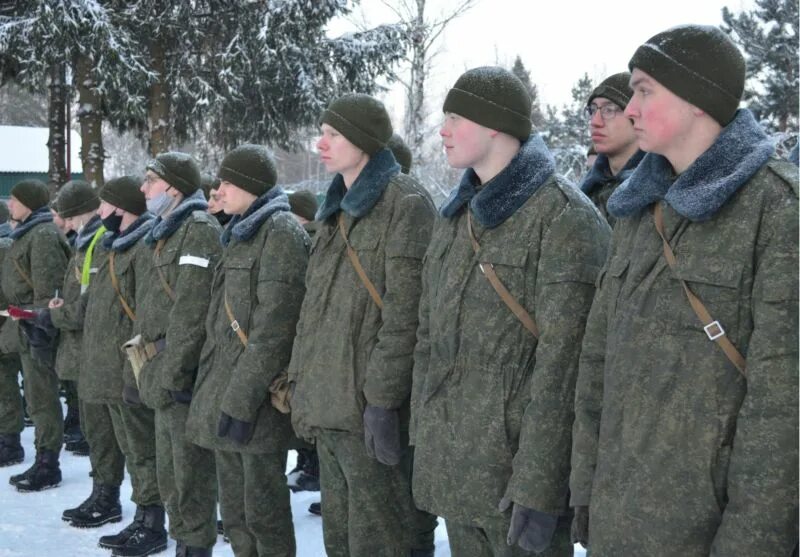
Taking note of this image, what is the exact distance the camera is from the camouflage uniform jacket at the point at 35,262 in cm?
702

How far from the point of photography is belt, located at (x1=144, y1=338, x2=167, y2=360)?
16.0 ft

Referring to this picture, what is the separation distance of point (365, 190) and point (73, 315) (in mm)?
3266

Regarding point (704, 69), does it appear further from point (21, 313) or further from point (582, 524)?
point (21, 313)

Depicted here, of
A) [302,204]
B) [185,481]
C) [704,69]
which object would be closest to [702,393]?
[704,69]

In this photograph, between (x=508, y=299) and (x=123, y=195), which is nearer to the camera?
(x=508, y=299)

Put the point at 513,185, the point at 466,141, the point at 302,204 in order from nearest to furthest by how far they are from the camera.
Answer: the point at 513,185, the point at 466,141, the point at 302,204

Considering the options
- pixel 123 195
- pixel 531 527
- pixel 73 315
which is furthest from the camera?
pixel 73 315

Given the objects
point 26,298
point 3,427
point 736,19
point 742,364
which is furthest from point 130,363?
point 736,19

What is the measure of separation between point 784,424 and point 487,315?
1152 millimetres

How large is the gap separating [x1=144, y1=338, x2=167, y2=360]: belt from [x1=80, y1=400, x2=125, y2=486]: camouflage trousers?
145cm

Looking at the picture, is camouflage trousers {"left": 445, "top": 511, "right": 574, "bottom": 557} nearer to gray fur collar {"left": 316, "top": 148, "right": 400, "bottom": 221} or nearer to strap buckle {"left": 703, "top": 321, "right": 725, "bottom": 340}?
strap buckle {"left": 703, "top": 321, "right": 725, "bottom": 340}

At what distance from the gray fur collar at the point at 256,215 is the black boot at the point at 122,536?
2.14 m

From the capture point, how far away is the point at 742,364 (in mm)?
2182

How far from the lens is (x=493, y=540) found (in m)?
3.03
